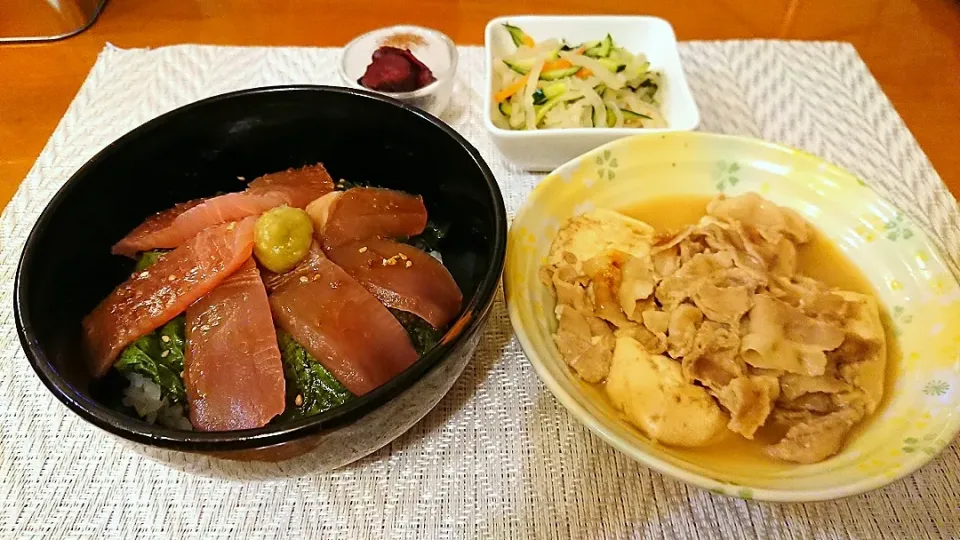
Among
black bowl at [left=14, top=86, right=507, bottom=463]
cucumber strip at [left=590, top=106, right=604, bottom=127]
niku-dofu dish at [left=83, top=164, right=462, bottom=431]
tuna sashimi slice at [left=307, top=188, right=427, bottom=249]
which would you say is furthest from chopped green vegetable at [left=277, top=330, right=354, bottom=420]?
cucumber strip at [left=590, top=106, right=604, bottom=127]

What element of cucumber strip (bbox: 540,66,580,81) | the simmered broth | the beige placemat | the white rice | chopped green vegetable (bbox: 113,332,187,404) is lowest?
the beige placemat

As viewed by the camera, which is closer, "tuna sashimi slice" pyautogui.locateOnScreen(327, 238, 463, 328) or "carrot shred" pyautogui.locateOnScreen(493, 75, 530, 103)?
"tuna sashimi slice" pyautogui.locateOnScreen(327, 238, 463, 328)

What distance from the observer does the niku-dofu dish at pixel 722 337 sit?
993 mm

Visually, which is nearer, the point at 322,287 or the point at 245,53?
the point at 322,287

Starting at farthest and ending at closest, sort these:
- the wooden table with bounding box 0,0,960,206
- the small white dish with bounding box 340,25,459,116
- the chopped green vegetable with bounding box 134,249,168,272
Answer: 1. the wooden table with bounding box 0,0,960,206
2. the small white dish with bounding box 340,25,459,116
3. the chopped green vegetable with bounding box 134,249,168,272

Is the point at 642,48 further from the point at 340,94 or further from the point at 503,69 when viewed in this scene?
the point at 340,94

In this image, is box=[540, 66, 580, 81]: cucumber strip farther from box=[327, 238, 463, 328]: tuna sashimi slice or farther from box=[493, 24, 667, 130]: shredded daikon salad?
box=[327, 238, 463, 328]: tuna sashimi slice

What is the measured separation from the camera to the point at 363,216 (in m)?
1.12

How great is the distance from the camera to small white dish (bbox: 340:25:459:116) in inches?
65.1

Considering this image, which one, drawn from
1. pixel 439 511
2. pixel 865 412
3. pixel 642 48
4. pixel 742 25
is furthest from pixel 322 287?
pixel 742 25

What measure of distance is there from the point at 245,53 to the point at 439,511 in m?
A: 1.58

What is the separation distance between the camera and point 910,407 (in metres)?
0.99

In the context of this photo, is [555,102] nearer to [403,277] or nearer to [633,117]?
[633,117]

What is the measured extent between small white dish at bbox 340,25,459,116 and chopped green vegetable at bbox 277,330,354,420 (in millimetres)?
874
